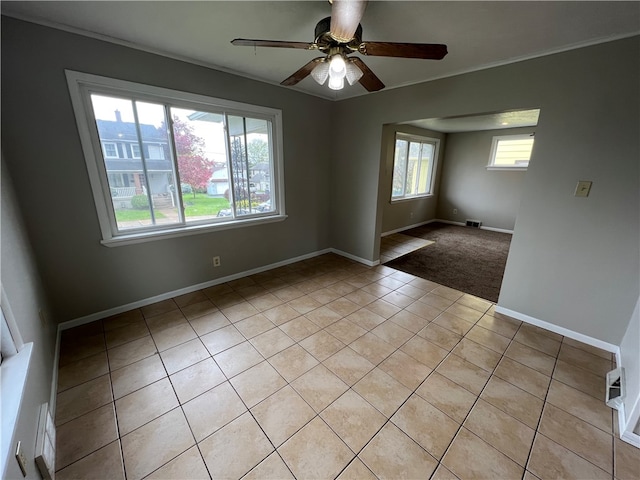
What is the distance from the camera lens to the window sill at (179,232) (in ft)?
7.74

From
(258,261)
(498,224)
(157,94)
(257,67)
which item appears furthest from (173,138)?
(498,224)

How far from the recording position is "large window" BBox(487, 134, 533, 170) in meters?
5.37

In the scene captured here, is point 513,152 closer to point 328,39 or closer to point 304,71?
point 304,71

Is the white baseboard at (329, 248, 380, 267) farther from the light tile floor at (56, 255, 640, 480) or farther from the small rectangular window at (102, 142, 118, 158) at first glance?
the small rectangular window at (102, 142, 118, 158)

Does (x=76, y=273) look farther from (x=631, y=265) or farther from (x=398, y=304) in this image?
(x=631, y=265)

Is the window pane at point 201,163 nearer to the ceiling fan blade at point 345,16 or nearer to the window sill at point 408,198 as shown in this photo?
the ceiling fan blade at point 345,16

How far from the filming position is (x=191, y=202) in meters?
2.79

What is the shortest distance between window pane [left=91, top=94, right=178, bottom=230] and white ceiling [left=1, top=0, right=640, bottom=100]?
1.69 ft

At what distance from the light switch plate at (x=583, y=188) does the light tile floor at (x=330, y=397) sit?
49.0 inches

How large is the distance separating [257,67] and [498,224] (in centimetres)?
600

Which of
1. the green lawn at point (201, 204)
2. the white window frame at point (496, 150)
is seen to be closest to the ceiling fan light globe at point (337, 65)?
the green lawn at point (201, 204)

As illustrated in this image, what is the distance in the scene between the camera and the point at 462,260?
4.08m

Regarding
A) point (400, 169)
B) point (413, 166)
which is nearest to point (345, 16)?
point (400, 169)

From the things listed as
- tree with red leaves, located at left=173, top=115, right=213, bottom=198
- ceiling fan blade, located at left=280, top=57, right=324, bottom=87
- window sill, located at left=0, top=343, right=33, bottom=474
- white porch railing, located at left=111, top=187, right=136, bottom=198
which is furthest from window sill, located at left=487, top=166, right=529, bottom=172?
window sill, located at left=0, top=343, right=33, bottom=474
